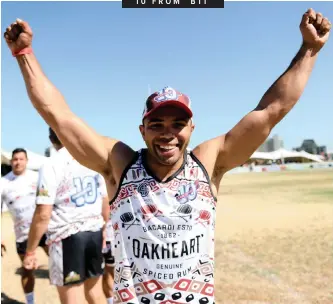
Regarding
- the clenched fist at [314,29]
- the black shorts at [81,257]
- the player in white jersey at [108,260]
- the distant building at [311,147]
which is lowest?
the distant building at [311,147]

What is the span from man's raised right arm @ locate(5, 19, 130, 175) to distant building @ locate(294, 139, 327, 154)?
117776 millimetres

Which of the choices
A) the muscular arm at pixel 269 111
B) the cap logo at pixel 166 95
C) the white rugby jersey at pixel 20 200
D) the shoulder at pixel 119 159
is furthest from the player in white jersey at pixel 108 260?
the cap logo at pixel 166 95

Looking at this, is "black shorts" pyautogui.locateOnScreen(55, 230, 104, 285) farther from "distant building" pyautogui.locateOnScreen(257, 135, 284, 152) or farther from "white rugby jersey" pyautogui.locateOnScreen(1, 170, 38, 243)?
"distant building" pyautogui.locateOnScreen(257, 135, 284, 152)

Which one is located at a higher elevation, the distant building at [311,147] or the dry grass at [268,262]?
the dry grass at [268,262]

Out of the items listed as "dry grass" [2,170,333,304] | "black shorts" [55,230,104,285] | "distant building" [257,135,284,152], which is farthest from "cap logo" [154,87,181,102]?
"distant building" [257,135,284,152]

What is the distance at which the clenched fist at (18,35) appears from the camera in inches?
100

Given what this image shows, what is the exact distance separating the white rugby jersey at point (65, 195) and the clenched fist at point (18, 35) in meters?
1.95

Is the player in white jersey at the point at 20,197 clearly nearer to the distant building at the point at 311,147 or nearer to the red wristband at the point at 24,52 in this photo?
the red wristband at the point at 24,52

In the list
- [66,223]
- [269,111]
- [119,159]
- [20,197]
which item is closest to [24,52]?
[119,159]

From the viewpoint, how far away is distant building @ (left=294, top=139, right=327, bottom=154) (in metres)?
115

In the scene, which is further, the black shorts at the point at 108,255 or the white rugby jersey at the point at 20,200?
the white rugby jersey at the point at 20,200

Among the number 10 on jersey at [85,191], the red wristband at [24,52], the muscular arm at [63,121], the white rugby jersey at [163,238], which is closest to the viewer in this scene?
the white rugby jersey at [163,238]

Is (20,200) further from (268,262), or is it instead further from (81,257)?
(268,262)

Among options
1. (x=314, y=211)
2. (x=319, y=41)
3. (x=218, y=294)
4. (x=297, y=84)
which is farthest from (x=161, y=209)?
(x=314, y=211)
